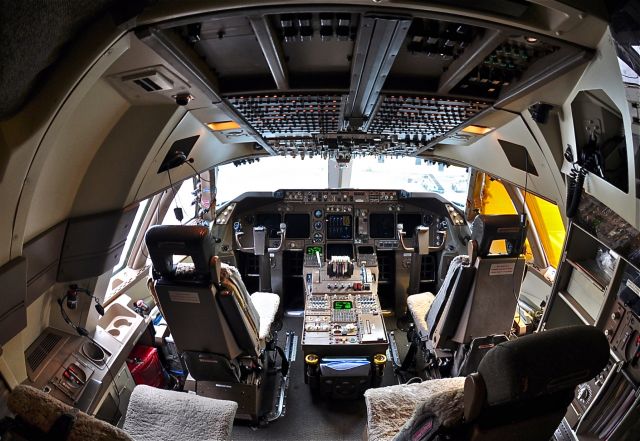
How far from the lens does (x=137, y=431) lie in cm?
212

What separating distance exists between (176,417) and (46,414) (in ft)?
4.32

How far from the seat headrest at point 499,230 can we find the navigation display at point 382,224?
2368 mm

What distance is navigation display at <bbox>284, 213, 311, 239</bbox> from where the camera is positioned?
517cm

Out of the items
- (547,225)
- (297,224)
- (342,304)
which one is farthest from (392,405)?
(547,225)

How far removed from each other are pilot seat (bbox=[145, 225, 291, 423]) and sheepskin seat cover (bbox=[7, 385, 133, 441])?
1326mm

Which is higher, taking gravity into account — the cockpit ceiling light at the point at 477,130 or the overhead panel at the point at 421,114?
the overhead panel at the point at 421,114

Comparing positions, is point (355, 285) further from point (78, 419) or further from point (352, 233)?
point (78, 419)

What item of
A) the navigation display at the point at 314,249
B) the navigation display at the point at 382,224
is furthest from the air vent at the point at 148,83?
the navigation display at the point at 382,224

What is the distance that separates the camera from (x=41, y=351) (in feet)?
7.68

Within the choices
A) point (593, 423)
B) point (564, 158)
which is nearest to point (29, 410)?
point (593, 423)

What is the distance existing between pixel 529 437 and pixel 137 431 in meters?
2.02

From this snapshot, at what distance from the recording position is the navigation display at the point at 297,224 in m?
5.17

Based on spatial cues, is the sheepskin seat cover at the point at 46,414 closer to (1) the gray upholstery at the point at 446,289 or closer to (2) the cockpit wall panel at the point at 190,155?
(2) the cockpit wall panel at the point at 190,155

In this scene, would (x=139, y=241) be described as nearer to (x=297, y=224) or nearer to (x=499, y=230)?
(x=297, y=224)
